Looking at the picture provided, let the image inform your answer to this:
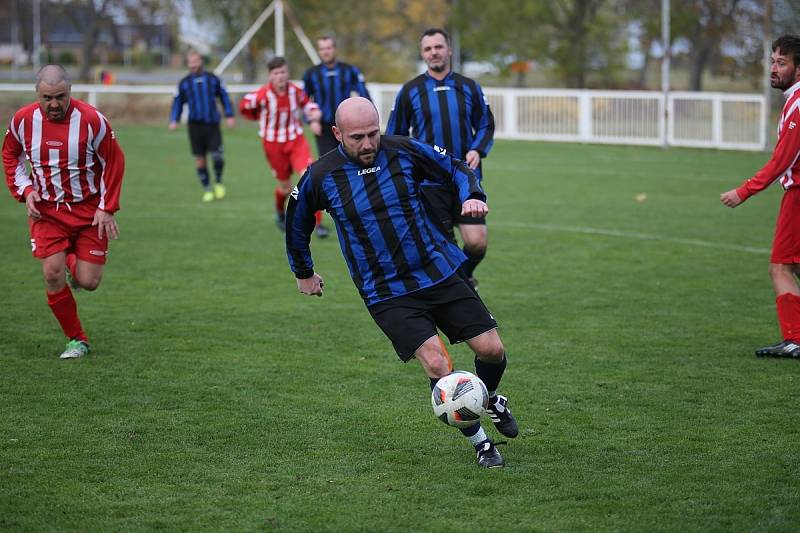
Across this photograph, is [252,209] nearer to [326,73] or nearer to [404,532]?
[326,73]

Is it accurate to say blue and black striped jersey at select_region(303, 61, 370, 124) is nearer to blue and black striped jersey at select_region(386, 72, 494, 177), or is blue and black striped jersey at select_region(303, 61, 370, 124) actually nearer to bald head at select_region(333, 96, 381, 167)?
blue and black striped jersey at select_region(386, 72, 494, 177)

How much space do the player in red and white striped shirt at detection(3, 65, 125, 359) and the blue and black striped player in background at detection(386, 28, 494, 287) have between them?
8.16ft

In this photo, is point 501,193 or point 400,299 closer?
point 400,299

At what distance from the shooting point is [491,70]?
153 feet

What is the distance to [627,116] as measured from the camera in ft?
86.9

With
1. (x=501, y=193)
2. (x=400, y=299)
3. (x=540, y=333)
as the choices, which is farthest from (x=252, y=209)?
(x=400, y=299)

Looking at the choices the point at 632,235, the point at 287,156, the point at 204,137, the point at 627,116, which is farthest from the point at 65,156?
the point at 627,116

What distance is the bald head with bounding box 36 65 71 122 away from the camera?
24.0ft

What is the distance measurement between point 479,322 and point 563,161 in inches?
704

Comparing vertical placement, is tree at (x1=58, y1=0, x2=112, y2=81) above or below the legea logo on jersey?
above

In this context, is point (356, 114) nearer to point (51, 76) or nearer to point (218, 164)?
point (51, 76)

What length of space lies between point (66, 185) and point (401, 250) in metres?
3.27

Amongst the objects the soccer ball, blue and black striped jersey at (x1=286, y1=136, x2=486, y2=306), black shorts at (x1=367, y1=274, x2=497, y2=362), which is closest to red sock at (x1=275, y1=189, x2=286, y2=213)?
blue and black striped jersey at (x1=286, y1=136, x2=486, y2=306)

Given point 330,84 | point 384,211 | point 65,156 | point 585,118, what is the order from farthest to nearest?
1. point 585,118
2. point 330,84
3. point 65,156
4. point 384,211
